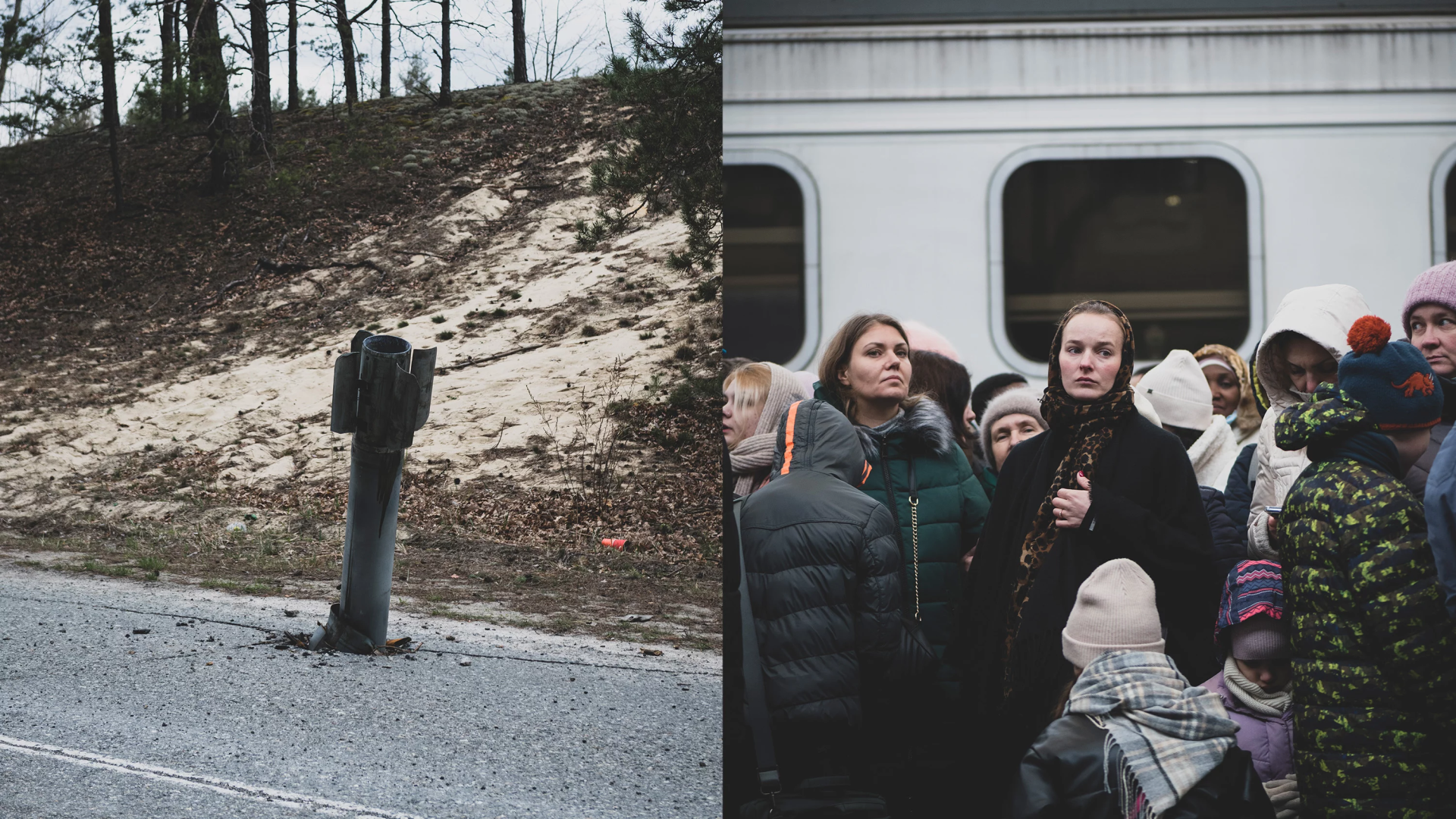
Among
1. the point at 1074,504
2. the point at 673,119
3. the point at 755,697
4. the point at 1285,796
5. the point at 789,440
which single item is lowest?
the point at 1285,796

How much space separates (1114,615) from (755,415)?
87 centimetres

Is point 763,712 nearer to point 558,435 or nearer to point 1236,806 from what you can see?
point 1236,806

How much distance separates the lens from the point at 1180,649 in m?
1.96

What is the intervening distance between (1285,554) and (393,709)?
9.04 ft

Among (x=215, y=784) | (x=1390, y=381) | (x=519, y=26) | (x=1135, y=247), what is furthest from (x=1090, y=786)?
(x=519, y=26)

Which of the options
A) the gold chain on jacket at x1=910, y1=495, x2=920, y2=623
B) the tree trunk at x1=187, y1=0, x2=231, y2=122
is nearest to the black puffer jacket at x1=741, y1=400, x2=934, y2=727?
the gold chain on jacket at x1=910, y1=495, x2=920, y2=623

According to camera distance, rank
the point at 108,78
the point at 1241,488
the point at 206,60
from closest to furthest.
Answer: the point at 1241,488 → the point at 206,60 → the point at 108,78

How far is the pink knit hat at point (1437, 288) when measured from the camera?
6.04 ft

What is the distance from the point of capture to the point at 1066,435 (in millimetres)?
2035

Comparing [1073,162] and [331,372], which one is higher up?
[1073,162]

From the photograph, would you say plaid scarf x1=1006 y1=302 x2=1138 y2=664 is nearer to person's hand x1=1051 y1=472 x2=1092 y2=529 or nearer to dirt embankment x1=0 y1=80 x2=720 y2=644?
person's hand x1=1051 y1=472 x2=1092 y2=529

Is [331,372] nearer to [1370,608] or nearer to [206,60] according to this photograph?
[206,60]

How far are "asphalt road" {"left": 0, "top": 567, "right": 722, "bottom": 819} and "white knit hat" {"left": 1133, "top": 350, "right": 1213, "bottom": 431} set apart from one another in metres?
1.59

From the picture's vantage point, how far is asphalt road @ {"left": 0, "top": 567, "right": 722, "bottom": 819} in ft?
9.34
